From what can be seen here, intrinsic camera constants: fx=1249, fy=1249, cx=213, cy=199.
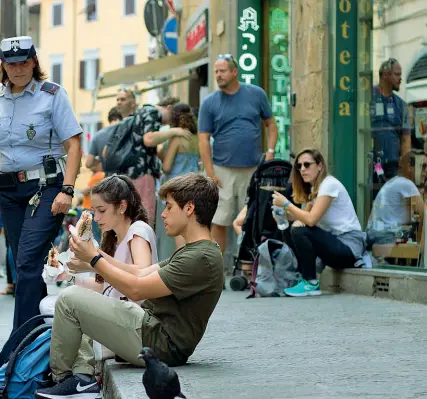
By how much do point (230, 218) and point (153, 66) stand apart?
9.46 meters

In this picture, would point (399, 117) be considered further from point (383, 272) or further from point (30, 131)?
point (30, 131)

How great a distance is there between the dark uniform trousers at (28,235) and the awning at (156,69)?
11.7 metres

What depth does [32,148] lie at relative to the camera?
742 cm

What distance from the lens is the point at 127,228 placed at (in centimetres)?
652

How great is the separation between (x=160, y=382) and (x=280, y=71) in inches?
400

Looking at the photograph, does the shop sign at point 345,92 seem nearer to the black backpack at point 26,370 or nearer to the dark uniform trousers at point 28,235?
the dark uniform trousers at point 28,235

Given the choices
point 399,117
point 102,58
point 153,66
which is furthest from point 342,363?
point 102,58

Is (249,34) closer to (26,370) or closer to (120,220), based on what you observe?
(120,220)

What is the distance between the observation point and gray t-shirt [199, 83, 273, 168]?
11.9 meters

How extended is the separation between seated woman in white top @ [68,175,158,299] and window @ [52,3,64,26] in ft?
181

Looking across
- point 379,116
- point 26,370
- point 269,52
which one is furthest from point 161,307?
point 269,52

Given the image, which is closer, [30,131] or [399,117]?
[30,131]

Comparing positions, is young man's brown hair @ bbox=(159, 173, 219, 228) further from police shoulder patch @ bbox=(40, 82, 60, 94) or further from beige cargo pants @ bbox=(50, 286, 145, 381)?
police shoulder patch @ bbox=(40, 82, 60, 94)

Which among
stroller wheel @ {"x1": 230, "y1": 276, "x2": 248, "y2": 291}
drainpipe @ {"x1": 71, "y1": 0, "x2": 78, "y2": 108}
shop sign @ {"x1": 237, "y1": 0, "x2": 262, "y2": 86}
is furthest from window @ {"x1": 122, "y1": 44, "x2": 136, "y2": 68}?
stroller wheel @ {"x1": 230, "y1": 276, "x2": 248, "y2": 291}
